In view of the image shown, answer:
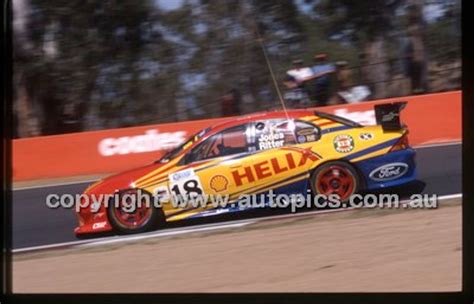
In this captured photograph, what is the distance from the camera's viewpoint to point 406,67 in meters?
7.18

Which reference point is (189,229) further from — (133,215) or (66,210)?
(66,210)

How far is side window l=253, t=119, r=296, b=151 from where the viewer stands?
22.8 ft

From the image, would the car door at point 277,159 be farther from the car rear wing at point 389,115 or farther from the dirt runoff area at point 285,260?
the car rear wing at point 389,115

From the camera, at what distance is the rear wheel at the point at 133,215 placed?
22.4ft

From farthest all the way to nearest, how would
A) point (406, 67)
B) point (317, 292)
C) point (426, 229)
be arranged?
1. point (406, 67)
2. point (426, 229)
3. point (317, 292)

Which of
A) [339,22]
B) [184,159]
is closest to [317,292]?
[184,159]

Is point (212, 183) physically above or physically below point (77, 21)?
below

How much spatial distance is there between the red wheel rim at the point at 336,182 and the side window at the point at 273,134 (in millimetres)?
443

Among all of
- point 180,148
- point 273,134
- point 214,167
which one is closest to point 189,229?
point 214,167

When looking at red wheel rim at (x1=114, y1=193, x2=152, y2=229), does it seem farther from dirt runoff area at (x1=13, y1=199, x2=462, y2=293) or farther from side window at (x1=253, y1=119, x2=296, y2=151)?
side window at (x1=253, y1=119, x2=296, y2=151)

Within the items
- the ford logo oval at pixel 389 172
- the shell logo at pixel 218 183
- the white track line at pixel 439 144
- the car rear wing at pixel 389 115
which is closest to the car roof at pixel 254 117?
the shell logo at pixel 218 183

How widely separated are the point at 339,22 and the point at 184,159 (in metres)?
1.96
